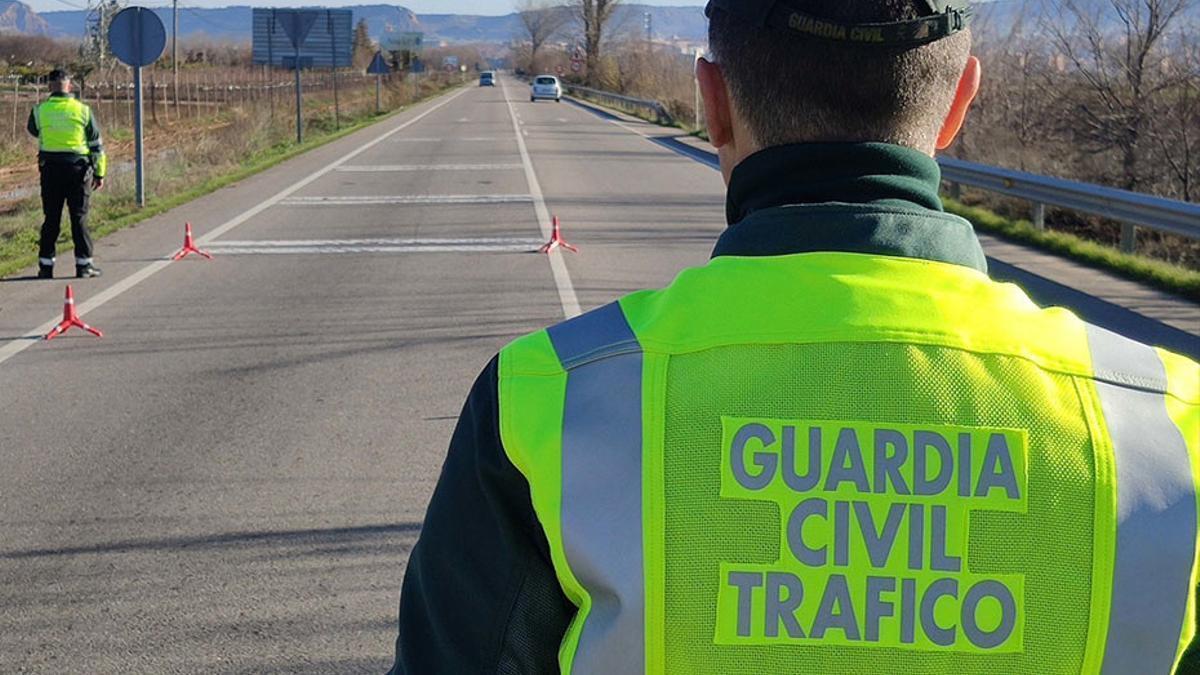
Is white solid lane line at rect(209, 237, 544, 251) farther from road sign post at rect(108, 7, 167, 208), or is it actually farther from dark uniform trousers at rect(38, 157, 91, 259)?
road sign post at rect(108, 7, 167, 208)

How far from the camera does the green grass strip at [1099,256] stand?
39.0 feet

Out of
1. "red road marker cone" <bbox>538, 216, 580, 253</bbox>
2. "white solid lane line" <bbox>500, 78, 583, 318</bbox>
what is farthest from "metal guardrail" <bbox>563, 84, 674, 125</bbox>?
"red road marker cone" <bbox>538, 216, 580, 253</bbox>

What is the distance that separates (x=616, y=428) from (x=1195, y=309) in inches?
411

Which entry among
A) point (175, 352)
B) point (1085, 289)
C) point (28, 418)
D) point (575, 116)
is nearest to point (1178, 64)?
point (1085, 289)

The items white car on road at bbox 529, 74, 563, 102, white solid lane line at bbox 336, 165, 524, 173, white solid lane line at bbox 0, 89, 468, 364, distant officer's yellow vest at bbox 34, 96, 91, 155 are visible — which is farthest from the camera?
white car on road at bbox 529, 74, 563, 102

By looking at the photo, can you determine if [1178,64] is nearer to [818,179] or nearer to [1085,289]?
[1085,289]

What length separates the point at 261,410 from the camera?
305 inches

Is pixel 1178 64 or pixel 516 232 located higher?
pixel 1178 64

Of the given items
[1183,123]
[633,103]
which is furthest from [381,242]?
[633,103]

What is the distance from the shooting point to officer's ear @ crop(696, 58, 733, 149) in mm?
1666

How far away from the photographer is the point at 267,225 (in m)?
16.7

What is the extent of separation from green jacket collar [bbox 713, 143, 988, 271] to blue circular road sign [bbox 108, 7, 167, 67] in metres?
18.1

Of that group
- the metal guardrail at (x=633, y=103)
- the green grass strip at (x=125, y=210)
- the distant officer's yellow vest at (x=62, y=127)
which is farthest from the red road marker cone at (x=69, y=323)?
the metal guardrail at (x=633, y=103)

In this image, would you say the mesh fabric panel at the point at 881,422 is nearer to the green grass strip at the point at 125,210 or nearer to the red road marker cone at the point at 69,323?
the red road marker cone at the point at 69,323
